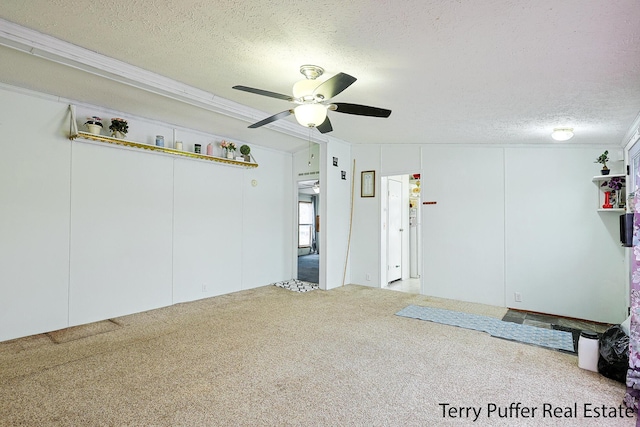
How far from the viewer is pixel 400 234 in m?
6.50

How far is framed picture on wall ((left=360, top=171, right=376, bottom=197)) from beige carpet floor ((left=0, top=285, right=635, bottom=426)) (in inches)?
98.5

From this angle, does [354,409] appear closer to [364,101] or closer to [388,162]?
[364,101]

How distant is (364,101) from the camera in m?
3.41

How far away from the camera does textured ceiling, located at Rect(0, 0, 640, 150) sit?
192 cm

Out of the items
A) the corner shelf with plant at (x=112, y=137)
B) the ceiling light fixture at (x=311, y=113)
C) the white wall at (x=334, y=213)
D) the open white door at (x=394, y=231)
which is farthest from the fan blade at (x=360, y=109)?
the open white door at (x=394, y=231)

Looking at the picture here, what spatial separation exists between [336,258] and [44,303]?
3.94m

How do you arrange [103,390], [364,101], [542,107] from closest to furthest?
[103,390], [542,107], [364,101]

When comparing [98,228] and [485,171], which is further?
[485,171]

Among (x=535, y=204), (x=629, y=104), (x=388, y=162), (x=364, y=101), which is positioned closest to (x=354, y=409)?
(x=364, y=101)

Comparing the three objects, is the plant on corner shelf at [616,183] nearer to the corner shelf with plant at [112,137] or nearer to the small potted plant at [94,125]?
the corner shelf with plant at [112,137]

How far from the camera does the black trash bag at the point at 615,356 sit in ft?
8.18

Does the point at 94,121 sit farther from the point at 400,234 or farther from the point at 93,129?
the point at 400,234

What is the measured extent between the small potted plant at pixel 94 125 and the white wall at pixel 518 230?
13.5ft

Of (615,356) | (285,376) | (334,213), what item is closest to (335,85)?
(285,376)
